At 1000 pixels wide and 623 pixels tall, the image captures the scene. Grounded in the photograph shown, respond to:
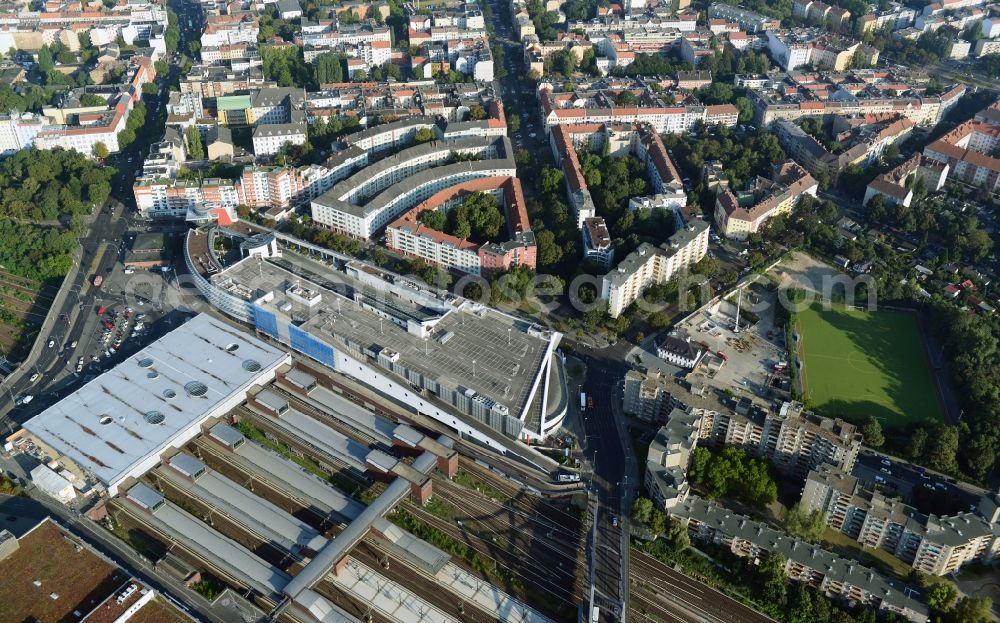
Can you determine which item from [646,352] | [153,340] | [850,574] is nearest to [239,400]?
[153,340]

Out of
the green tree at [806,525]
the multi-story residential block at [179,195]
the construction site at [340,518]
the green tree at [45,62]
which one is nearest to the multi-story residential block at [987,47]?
the green tree at [806,525]

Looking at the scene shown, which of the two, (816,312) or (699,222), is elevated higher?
(699,222)

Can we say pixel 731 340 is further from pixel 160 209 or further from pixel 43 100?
pixel 43 100

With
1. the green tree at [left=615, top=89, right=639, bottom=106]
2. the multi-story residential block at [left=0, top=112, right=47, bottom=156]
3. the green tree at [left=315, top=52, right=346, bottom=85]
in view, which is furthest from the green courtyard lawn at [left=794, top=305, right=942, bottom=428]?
the multi-story residential block at [left=0, top=112, right=47, bottom=156]

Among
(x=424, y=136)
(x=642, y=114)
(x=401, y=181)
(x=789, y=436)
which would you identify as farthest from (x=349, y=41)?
(x=789, y=436)

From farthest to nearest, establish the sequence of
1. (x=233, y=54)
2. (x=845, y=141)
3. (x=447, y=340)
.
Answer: (x=233, y=54)
(x=845, y=141)
(x=447, y=340)

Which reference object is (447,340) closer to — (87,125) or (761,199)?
(761,199)
